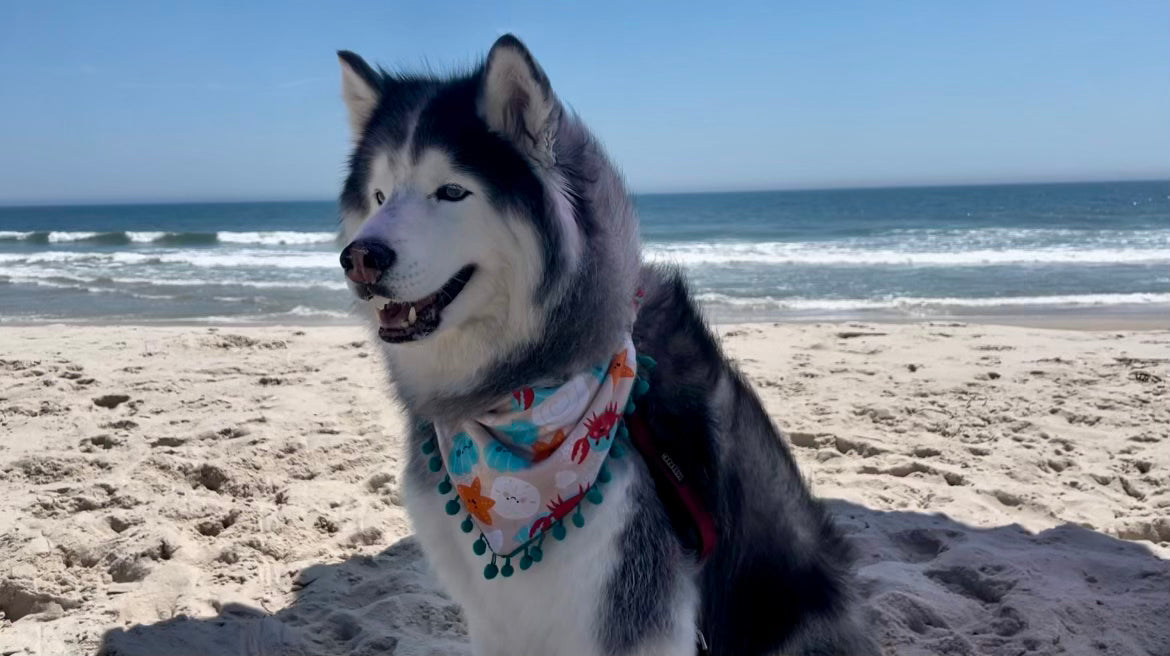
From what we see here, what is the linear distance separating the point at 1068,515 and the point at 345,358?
499 centimetres

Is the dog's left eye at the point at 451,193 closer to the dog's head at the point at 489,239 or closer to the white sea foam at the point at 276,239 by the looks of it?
the dog's head at the point at 489,239

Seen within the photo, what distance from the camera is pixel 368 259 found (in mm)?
1710

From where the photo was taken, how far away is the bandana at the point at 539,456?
1917 mm

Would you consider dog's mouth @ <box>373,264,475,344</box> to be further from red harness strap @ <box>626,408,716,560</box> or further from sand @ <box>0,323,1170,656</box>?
sand @ <box>0,323,1170,656</box>

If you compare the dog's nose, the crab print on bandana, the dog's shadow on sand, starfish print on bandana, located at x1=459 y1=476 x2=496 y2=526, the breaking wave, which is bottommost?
the dog's shadow on sand

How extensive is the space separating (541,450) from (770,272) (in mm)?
14299

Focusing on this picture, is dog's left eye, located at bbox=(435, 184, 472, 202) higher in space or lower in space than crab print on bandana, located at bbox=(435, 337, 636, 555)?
higher

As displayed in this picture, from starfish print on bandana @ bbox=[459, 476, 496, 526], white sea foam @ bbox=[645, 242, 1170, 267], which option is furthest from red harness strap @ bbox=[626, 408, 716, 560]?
white sea foam @ bbox=[645, 242, 1170, 267]

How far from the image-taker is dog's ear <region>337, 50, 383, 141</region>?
82.7 inches

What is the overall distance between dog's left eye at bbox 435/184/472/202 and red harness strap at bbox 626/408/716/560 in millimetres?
651

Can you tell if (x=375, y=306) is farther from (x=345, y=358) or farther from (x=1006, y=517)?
(x=345, y=358)

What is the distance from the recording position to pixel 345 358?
659cm

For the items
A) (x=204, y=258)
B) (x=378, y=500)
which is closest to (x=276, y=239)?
(x=204, y=258)

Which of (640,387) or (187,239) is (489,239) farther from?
(187,239)
